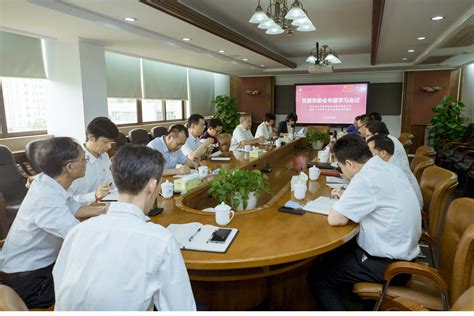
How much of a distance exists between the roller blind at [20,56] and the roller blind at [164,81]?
2.51 m

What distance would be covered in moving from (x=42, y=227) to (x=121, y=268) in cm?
75

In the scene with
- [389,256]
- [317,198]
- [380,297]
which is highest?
[317,198]

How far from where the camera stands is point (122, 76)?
21.0 ft

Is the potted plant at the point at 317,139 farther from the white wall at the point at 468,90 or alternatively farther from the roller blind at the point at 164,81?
the white wall at the point at 468,90

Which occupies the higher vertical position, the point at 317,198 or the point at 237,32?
the point at 237,32

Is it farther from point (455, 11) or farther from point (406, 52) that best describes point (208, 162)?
point (406, 52)

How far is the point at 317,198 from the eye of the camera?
2221 millimetres

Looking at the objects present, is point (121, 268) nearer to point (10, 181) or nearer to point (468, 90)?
point (10, 181)

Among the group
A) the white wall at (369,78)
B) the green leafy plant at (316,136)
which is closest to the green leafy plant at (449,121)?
the white wall at (369,78)

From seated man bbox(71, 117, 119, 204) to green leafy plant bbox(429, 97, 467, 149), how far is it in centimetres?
736

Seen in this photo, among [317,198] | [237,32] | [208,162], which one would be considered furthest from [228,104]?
[317,198]

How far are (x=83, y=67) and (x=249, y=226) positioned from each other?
3.92 m

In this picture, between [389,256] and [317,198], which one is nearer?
[389,256]

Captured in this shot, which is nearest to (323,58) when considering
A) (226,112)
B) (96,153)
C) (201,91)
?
(226,112)
